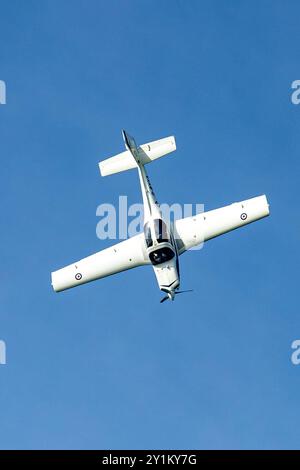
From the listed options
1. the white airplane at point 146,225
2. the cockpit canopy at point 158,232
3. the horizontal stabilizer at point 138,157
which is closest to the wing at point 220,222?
the white airplane at point 146,225

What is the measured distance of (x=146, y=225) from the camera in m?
72.1

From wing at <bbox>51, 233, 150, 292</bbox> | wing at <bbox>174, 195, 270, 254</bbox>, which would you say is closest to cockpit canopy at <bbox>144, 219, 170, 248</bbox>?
wing at <bbox>174, 195, 270, 254</bbox>

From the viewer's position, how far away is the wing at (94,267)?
2938 inches

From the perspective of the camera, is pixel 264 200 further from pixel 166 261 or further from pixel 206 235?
pixel 166 261

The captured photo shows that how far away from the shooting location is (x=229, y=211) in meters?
74.7

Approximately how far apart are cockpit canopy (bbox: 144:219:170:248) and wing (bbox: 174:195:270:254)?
265 cm

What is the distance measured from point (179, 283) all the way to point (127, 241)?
682 centimetres

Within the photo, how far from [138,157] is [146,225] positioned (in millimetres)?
6814

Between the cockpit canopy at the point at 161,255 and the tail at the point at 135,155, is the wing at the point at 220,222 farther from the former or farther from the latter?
the tail at the point at 135,155

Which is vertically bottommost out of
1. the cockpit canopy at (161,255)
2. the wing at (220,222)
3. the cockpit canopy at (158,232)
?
the cockpit canopy at (161,255)

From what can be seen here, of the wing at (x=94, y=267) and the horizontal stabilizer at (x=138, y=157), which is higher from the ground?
the horizontal stabilizer at (x=138, y=157)

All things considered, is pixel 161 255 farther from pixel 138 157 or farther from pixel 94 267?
pixel 138 157

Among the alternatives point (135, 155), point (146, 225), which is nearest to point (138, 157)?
point (135, 155)
